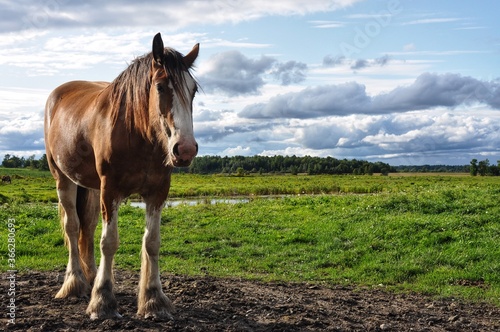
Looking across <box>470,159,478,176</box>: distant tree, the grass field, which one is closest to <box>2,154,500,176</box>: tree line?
<box>470,159,478,176</box>: distant tree

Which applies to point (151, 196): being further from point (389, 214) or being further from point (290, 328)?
point (389, 214)

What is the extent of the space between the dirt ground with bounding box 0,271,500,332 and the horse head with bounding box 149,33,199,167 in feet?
6.40

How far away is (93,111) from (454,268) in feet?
24.6

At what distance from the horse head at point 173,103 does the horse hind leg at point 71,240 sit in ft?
8.36

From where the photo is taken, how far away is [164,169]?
5719mm

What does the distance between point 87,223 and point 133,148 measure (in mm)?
2247

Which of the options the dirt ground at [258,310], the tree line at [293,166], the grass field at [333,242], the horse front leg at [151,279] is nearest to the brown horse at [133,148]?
the horse front leg at [151,279]

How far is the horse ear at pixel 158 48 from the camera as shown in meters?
5.22

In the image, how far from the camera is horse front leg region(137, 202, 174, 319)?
5.87m

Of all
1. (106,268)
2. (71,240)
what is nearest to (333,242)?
(71,240)

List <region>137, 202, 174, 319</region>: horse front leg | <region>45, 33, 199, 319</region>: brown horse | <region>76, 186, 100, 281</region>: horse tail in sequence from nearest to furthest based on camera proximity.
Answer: <region>45, 33, 199, 319</region>: brown horse, <region>137, 202, 174, 319</region>: horse front leg, <region>76, 186, 100, 281</region>: horse tail

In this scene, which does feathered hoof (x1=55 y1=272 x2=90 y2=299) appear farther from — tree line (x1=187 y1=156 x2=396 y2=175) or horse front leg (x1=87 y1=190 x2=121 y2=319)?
tree line (x1=187 y1=156 x2=396 y2=175)

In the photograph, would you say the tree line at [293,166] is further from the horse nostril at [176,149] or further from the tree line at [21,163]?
the horse nostril at [176,149]

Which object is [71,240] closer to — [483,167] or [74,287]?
[74,287]
